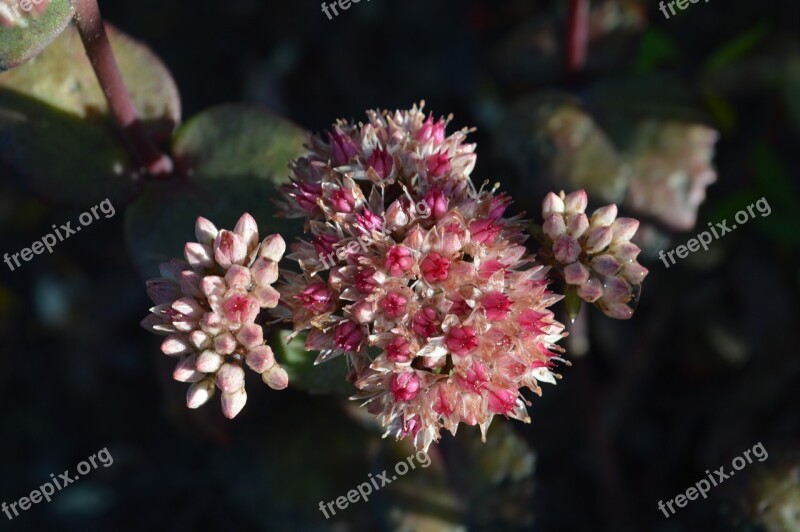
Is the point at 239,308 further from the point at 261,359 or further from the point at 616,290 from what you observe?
the point at 616,290

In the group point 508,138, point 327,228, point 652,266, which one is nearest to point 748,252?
point 652,266

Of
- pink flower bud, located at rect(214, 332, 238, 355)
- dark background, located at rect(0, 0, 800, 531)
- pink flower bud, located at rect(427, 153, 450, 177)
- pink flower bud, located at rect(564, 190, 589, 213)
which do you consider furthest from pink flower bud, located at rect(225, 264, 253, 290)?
dark background, located at rect(0, 0, 800, 531)

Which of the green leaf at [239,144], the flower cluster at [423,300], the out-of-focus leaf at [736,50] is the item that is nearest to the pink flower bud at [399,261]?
the flower cluster at [423,300]

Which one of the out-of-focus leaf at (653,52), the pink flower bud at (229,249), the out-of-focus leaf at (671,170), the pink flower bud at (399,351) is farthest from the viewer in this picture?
the out-of-focus leaf at (653,52)

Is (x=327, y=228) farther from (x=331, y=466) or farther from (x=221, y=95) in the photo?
(x=221, y=95)

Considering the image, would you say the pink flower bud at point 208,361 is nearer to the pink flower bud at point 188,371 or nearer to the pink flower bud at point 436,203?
the pink flower bud at point 188,371

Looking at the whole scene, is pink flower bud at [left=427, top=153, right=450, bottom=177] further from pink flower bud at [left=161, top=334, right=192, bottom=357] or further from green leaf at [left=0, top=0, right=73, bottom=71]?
green leaf at [left=0, top=0, right=73, bottom=71]
